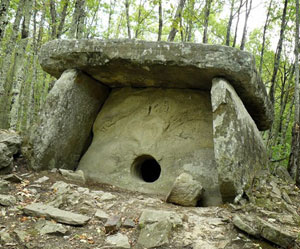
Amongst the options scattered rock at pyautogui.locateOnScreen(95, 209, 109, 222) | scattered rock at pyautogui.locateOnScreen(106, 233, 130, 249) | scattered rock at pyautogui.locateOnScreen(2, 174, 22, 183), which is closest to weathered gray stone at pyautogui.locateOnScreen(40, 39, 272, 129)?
scattered rock at pyautogui.locateOnScreen(2, 174, 22, 183)

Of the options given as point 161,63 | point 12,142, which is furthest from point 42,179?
point 161,63

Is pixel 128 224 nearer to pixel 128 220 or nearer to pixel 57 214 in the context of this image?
pixel 128 220

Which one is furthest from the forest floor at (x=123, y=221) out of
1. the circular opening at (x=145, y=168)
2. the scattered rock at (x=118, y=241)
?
the circular opening at (x=145, y=168)

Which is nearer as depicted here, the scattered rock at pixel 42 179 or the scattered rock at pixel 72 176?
the scattered rock at pixel 42 179

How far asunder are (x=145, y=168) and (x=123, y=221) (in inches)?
114

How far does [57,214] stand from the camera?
9.83 feet

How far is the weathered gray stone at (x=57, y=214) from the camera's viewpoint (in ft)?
9.53

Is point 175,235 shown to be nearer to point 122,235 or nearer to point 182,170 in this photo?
point 122,235

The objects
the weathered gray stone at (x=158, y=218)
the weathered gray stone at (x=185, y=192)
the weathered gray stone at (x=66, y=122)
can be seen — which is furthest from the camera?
the weathered gray stone at (x=66, y=122)

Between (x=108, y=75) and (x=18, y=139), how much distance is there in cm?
190

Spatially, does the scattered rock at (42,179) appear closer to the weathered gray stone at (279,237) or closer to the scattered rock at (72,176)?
the scattered rock at (72,176)

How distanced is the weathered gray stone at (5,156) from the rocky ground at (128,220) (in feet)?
0.12

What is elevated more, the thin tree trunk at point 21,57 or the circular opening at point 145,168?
the thin tree trunk at point 21,57

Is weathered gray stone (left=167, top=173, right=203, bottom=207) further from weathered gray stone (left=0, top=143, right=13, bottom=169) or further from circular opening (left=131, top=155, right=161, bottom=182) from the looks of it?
weathered gray stone (left=0, top=143, right=13, bottom=169)
